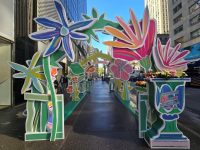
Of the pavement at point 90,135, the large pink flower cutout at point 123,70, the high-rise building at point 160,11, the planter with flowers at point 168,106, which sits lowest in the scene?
the pavement at point 90,135

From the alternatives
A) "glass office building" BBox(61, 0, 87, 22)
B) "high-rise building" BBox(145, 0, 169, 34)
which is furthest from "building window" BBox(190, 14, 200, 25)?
"high-rise building" BBox(145, 0, 169, 34)

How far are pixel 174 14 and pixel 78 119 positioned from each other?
72.8m

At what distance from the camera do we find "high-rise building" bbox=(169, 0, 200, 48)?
60.3m

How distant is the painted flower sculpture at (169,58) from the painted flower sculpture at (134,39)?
306mm

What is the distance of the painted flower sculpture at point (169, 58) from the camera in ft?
22.1

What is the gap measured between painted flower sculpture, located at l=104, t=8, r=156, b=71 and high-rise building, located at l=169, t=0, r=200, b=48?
175 ft

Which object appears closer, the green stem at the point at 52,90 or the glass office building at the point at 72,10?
the green stem at the point at 52,90

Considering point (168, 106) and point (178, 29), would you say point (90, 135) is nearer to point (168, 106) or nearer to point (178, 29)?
point (168, 106)

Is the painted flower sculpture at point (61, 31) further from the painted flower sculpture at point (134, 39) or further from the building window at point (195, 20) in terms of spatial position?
the building window at point (195, 20)

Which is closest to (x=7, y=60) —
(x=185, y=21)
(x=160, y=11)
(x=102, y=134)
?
(x=102, y=134)

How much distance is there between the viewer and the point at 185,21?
67.8m

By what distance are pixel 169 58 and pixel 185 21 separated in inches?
2556

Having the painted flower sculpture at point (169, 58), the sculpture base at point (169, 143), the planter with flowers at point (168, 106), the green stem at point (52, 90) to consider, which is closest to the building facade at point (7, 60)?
the green stem at point (52, 90)

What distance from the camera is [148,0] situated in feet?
471
